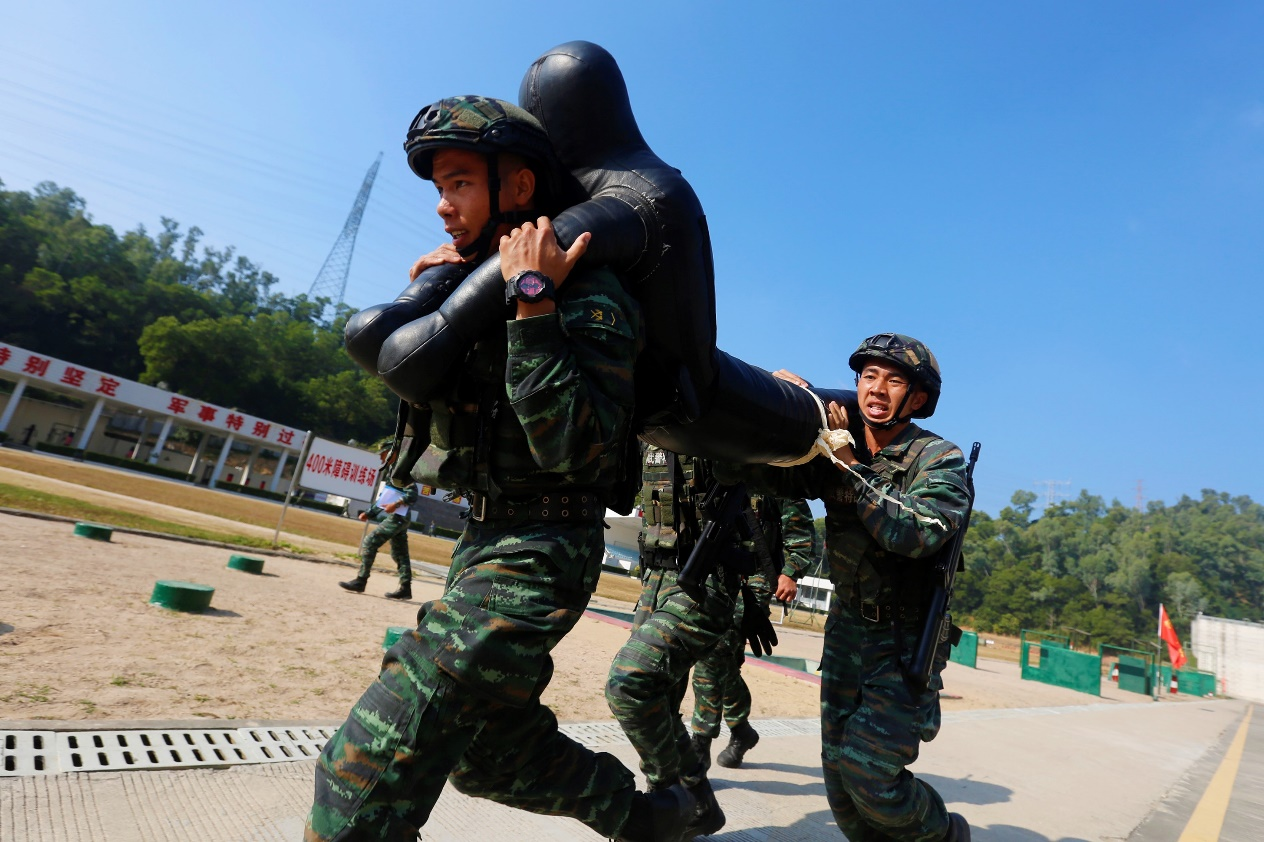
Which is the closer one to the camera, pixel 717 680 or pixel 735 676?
pixel 717 680

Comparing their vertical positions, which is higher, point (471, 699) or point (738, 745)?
point (471, 699)

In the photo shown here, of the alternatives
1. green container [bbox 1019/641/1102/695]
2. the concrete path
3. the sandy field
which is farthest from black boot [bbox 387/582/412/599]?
green container [bbox 1019/641/1102/695]

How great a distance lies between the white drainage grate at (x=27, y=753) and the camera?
230 centimetres

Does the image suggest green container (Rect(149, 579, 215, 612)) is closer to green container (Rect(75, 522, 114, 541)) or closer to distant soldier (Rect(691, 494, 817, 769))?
green container (Rect(75, 522, 114, 541))

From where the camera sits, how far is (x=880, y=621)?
2807 millimetres

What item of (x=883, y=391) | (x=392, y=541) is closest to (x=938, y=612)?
(x=883, y=391)

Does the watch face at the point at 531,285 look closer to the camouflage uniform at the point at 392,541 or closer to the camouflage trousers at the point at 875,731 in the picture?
the camouflage trousers at the point at 875,731

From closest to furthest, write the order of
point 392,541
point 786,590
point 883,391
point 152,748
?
point 152,748, point 883,391, point 786,590, point 392,541

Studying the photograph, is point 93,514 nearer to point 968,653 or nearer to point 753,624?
point 753,624

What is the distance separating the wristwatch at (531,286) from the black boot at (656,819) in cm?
153

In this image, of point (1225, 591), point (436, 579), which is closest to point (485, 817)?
point (436, 579)

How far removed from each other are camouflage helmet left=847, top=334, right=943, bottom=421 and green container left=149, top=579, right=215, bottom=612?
5.03 m

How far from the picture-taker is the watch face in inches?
61.8

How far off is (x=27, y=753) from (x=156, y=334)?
210 feet
